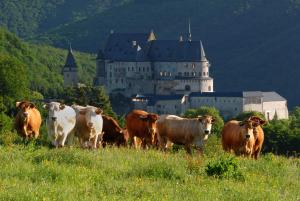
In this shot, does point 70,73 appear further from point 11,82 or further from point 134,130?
point 134,130

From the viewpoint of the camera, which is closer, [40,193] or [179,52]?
[40,193]

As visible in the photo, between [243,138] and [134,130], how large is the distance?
3.14m

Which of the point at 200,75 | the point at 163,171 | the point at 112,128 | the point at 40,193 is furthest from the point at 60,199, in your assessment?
the point at 200,75

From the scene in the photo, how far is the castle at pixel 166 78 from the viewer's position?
136000 millimetres

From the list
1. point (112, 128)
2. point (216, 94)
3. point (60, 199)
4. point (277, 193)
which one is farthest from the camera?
point (216, 94)

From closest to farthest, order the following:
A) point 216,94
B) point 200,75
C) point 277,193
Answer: point 277,193
point 216,94
point 200,75

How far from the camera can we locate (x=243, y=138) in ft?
65.1

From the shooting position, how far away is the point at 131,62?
15175 centimetres

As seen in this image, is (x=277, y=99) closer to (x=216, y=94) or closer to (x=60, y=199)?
(x=216, y=94)

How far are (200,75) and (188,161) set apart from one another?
432ft

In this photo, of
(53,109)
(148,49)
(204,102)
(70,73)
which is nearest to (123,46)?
(148,49)

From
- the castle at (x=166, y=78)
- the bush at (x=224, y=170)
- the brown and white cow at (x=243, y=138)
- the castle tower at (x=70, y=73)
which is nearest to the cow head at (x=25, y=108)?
the brown and white cow at (x=243, y=138)

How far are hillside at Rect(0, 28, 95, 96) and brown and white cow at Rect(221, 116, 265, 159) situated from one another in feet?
328

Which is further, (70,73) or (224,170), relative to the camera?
(70,73)
